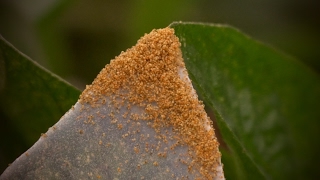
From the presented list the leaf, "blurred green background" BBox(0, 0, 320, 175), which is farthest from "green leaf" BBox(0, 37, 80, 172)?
"blurred green background" BBox(0, 0, 320, 175)

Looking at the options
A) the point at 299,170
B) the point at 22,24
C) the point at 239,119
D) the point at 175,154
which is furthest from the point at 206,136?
the point at 22,24

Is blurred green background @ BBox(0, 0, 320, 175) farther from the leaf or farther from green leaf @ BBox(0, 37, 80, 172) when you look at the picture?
the leaf

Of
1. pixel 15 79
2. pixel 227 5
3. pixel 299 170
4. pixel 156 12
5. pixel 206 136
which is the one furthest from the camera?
pixel 227 5

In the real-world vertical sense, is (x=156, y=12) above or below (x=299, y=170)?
above

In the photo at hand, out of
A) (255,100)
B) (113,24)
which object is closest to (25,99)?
(255,100)

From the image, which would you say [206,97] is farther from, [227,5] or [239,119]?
[227,5]

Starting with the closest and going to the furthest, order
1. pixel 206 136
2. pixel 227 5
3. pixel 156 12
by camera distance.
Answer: pixel 206 136, pixel 156 12, pixel 227 5

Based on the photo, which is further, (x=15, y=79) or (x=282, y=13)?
(x=282, y=13)
